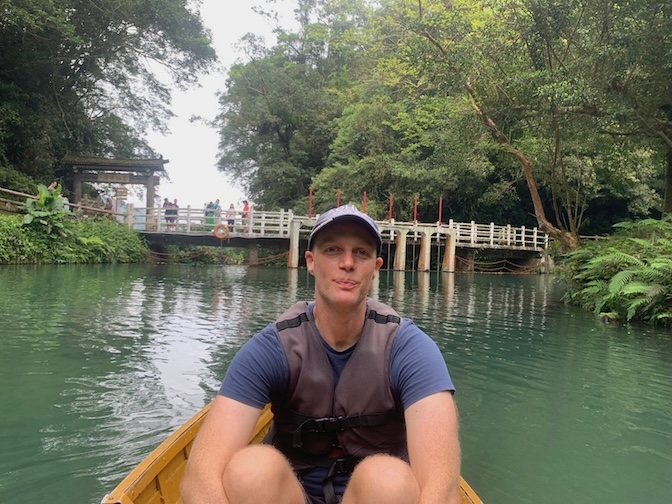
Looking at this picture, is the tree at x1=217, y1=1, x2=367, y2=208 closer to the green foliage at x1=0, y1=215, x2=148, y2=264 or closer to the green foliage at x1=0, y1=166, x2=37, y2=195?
the green foliage at x1=0, y1=215, x2=148, y2=264

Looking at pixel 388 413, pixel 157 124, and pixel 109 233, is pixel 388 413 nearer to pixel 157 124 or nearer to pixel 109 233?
pixel 109 233

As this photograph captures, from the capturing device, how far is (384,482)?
1605 mm

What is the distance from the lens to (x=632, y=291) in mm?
8359

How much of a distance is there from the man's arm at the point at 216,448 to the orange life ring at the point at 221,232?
68.0 ft

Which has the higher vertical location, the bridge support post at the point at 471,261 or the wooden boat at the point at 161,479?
the bridge support post at the point at 471,261

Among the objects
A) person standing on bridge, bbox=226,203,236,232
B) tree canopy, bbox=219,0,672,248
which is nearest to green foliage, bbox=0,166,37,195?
person standing on bridge, bbox=226,203,236,232

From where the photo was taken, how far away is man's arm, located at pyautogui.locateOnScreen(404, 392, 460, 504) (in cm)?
171

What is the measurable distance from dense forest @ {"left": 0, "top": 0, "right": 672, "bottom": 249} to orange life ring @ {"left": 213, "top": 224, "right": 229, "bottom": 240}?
22.5ft

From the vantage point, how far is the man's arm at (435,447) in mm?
1711

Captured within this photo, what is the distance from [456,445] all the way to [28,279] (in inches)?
493

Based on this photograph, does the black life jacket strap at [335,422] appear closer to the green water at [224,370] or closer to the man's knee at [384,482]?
the man's knee at [384,482]

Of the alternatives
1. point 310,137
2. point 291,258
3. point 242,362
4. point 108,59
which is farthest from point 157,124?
point 242,362

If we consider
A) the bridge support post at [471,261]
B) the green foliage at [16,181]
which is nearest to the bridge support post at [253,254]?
the green foliage at [16,181]

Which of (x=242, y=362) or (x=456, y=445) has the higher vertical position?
(x=242, y=362)
